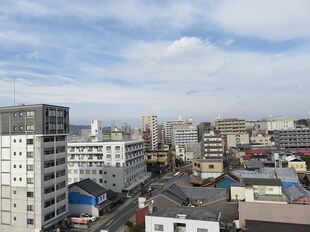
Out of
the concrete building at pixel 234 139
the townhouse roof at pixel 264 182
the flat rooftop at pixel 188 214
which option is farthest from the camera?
the concrete building at pixel 234 139

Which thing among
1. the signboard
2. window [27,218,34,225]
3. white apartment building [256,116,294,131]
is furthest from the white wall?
white apartment building [256,116,294,131]

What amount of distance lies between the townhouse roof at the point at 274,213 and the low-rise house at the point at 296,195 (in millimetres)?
7081

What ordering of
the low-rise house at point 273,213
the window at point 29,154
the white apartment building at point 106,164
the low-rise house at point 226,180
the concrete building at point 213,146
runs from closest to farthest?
the low-rise house at point 273,213 → the window at point 29,154 → the low-rise house at point 226,180 → the white apartment building at point 106,164 → the concrete building at point 213,146

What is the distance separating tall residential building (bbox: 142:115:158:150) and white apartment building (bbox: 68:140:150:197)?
47.8 metres

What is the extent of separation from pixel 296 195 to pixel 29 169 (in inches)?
1271

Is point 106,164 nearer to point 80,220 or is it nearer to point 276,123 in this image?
point 80,220

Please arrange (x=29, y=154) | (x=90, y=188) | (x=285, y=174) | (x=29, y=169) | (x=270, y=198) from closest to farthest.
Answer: (x=29, y=169) → (x=29, y=154) → (x=270, y=198) → (x=90, y=188) → (x=285, y=174)

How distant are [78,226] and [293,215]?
23.8 meters

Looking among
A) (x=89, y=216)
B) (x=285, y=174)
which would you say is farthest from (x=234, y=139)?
(x=89, y=216)

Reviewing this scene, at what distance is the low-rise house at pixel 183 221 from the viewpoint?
22.2m

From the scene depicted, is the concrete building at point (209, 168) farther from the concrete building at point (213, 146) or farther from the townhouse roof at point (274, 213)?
the townhouse roof at point (274, 213)

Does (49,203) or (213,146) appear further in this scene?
(213,146)

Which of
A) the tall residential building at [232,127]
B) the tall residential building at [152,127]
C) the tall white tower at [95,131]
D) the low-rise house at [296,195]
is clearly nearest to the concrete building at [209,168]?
the low-rise house at [296,195]

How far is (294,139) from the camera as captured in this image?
90.4 meters
